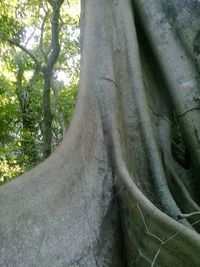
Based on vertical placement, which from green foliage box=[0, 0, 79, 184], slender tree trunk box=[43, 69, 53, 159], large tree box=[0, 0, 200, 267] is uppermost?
green foliage box=[0, 0, 79, 184]

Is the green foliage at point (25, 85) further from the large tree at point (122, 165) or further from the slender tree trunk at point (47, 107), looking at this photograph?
the large tree at point (122, 165)

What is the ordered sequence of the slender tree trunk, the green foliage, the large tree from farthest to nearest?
the green foliage, the slender tree trunk, the large tree

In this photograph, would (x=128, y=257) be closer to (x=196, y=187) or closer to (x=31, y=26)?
(x=196, y=187)

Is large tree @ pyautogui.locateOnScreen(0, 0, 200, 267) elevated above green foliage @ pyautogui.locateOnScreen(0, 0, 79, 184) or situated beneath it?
situated beneath

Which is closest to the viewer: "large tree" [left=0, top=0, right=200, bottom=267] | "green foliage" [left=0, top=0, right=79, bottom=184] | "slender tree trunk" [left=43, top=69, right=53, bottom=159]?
"large tree" [left=0, top=0, right=200, bottom=267]

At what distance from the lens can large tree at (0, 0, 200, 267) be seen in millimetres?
1769

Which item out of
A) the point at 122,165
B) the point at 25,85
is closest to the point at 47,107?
the point at 122,165

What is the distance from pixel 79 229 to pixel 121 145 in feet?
1.85

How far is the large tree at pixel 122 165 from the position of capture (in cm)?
177

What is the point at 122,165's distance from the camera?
6.86 ft

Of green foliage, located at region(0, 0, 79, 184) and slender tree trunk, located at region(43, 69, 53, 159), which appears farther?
green foliage, located at region(0, 0, 79, 184)

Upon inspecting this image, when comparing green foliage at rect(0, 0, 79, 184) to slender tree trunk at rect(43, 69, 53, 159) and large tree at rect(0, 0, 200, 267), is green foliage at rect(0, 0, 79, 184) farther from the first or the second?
large tree at rect(0, 0, 200, 267)

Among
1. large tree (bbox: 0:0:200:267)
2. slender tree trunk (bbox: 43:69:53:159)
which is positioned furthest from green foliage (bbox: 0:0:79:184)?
large tree (bbox: 0:0:200:267)

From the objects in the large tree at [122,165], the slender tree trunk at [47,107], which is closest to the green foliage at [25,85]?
the slender tree trunk at [47,107]
